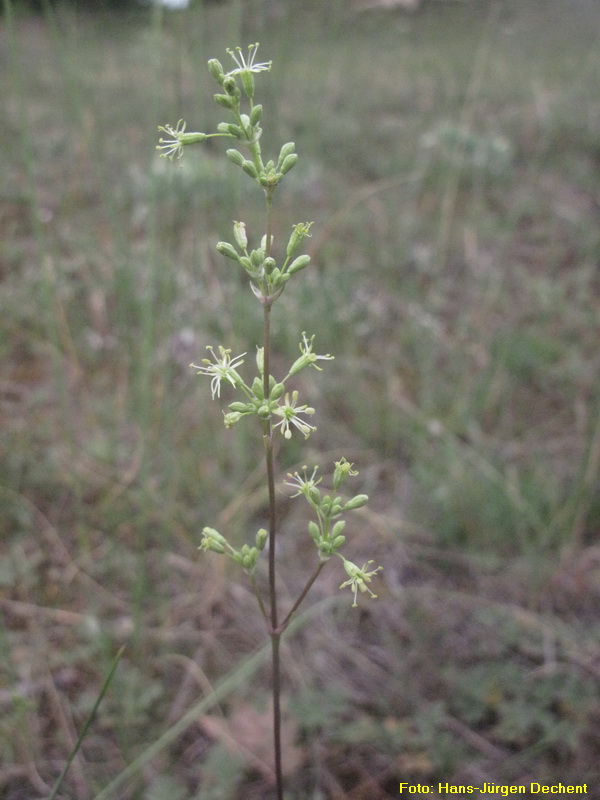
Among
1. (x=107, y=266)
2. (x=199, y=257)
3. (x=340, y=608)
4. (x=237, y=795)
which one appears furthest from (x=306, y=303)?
(x=237, y=795)

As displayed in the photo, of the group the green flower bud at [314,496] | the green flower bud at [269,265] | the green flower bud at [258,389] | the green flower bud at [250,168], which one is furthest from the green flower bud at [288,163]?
the green flower bud at [314,496]

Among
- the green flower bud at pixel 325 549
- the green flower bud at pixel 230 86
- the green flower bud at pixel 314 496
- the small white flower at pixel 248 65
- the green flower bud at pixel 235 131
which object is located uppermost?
the small white flower at pixel 248 65

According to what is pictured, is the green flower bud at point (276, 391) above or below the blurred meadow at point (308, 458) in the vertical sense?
above

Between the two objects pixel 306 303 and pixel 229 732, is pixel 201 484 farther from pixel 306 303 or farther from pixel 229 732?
pixel 306 303

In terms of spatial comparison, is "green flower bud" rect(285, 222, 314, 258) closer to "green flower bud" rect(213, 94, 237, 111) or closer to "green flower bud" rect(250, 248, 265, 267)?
"green flower bud" rect(250, 248, 265, 267)

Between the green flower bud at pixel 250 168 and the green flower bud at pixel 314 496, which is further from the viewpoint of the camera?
the green flower bud at pixel 314 496

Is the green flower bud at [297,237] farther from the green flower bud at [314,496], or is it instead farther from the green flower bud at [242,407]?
the green flower bud at [314,496]

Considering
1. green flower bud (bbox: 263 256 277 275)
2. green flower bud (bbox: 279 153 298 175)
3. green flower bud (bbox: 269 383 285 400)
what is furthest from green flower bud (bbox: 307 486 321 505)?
green flower bud (bbox: 279 153 298 175)

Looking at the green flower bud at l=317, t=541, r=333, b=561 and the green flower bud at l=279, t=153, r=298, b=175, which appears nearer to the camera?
the green flower bud at l=279, t=153, r=298, b=175

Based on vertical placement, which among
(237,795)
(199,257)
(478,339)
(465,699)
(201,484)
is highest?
(199,257)
